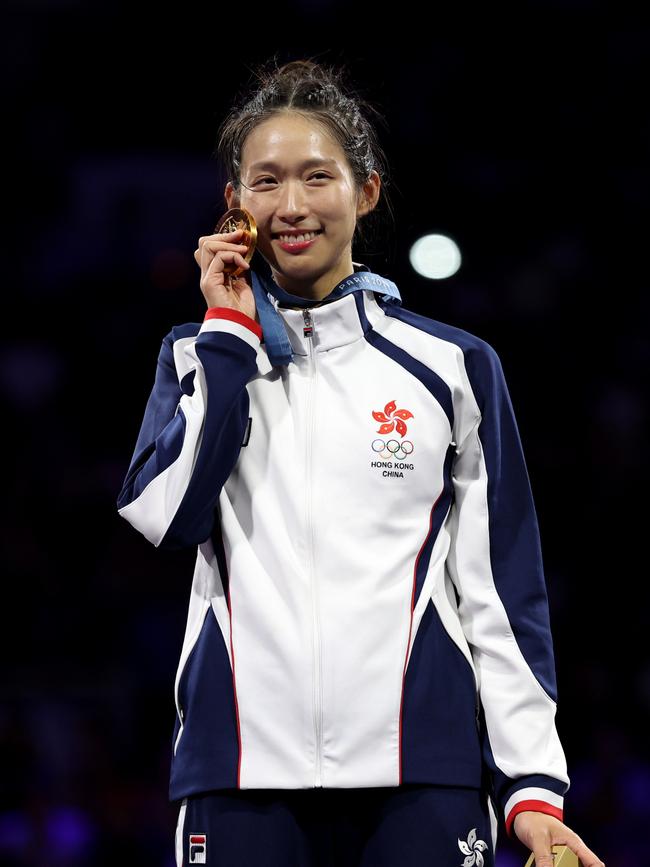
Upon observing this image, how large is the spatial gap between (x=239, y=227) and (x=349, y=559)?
533 millimetres

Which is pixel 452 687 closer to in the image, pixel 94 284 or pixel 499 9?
pixel 94 284

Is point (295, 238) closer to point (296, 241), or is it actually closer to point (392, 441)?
point (296, 241)

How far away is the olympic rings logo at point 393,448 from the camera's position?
1738 mm

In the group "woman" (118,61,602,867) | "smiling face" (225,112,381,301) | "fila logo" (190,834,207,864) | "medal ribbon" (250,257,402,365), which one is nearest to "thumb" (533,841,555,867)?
"woman" (118,61,602,867)

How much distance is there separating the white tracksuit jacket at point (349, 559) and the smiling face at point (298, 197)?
Answer: 8cm

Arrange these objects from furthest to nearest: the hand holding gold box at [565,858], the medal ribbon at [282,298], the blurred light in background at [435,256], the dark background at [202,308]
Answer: the blurred light in background at [435,256] → the dark background at [202,308] → the medal ribbon at [282,298] → the hand holding gold box at [565,858]

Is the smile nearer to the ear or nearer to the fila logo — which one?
the ear

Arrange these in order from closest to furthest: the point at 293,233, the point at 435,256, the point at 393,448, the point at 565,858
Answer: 1. the point at 565,858
2. the point at 393,448
3. the point at 293,233
4. the point at 435,256

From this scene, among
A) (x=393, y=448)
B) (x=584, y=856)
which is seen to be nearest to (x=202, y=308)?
(x=393, y=448)

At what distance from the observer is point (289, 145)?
73.4 inches

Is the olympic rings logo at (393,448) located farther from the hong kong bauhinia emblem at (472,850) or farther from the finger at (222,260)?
the hong kong bauhinia emblem at (472,850)

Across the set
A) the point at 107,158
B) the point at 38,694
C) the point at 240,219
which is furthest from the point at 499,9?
the point at 240,219

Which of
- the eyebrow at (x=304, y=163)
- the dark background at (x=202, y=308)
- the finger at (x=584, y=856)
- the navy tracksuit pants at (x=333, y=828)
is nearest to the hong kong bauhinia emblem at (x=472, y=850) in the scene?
the navy tracksuit pants at (x=333, y=828)

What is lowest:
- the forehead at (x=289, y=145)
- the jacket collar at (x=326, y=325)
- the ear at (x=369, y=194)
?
the jacket collar at (x=326, y=325)
